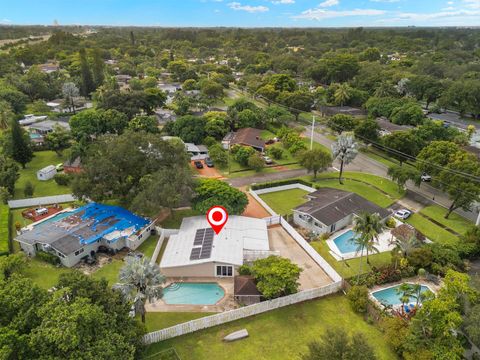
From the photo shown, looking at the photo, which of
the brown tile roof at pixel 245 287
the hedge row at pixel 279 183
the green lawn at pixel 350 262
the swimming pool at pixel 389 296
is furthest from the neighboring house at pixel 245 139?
the swimming pool at pixel 389 296

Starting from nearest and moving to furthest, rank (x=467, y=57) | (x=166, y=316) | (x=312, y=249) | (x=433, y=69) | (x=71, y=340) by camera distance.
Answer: (x=71, y=340) < (x=166, y=316) < (x=312, y=249) < (x=433, y=69) < (x=467, y=57)

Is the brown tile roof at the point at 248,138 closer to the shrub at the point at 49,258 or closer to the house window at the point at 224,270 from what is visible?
the house window at the point at 224,270

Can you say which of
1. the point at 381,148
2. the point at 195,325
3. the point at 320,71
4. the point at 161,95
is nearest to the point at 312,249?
the point at 195,325

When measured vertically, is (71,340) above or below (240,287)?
above

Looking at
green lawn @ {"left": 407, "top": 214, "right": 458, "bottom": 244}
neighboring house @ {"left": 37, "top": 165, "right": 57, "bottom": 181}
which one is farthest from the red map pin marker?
neighboring house @ {"left": 37, "top": 165, "right": 57, "bottom": 181}

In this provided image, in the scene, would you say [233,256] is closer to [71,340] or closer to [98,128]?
[71,340]

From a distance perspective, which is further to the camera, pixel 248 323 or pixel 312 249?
pixel 312 249
